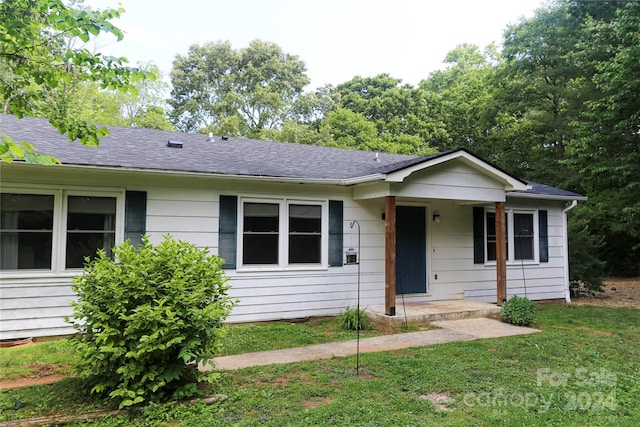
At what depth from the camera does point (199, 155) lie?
290 inches

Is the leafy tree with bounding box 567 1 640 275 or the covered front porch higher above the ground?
the leafy tree with bounding box 567 1 640 275

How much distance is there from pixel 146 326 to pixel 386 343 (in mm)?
3283

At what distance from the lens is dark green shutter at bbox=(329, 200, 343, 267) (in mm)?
7473

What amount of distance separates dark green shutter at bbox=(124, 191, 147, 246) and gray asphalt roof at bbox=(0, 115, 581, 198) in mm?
514

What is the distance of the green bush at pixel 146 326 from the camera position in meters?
3.35

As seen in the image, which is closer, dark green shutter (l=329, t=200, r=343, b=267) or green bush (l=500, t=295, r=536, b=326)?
green bush (l=500, t=295, r=536, b=326)

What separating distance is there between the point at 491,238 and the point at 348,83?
66.1 feet

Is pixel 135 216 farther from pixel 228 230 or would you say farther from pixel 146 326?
pixel 146 326

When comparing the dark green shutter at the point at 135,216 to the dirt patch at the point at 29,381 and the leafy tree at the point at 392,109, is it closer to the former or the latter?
the dirt patch at the point at 29,381

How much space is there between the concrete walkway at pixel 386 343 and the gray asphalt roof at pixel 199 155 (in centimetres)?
262

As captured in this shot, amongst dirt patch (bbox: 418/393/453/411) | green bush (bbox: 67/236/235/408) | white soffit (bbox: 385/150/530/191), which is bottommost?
dirt patch (bbox: 418/393/453/411)

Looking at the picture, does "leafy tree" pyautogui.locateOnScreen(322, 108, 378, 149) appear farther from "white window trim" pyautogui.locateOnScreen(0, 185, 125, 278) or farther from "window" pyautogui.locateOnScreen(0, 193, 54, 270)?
"window" pyautogui.locateOnScreen(0, 193, 54, 270)

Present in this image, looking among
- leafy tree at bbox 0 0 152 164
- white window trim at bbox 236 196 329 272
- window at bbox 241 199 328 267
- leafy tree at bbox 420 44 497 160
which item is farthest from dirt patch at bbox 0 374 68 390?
leafy tree at bbox 420 44 497 160

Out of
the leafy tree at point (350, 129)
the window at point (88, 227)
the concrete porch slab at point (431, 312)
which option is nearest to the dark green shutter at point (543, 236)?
the concrete porch slab at point (431, 312)
